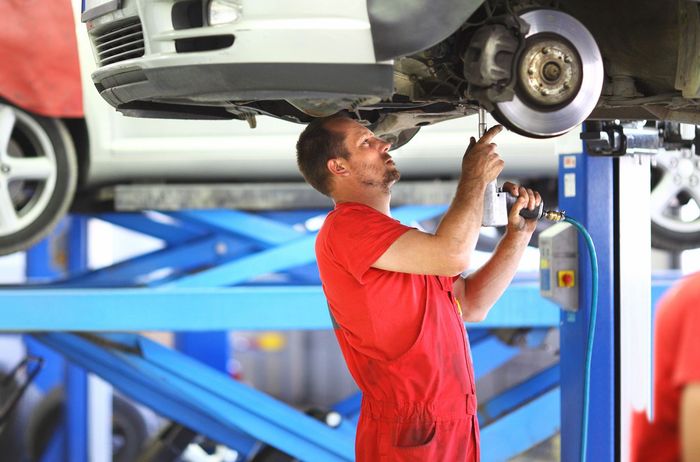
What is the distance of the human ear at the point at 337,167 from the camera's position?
2205 mm

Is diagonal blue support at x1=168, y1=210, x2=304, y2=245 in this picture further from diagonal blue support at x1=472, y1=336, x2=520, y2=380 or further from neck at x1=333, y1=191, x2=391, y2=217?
neck at x1=333, y1=191, x2=391, y2=217

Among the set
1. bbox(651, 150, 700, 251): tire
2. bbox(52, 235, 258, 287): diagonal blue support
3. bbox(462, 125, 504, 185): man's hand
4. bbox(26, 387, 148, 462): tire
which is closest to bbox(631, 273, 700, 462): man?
bbox(462, 125, 504, 185): man's hand

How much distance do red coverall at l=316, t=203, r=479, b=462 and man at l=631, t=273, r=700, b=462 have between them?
31.0 inches

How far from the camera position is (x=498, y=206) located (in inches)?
86.0

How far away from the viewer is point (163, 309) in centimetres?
338

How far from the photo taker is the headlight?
180 cm

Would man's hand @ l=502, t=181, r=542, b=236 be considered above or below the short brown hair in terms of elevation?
below

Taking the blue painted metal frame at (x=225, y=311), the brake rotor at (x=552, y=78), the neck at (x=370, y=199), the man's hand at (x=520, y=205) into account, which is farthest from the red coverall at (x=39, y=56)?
the brake rotor at (x=552, y=78)

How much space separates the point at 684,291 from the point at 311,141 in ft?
3.79

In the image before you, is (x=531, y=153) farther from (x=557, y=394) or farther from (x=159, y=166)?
(x=159, y=166)

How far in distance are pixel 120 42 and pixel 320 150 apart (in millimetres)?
509

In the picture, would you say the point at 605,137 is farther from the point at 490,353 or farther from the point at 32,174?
the point at 32,174

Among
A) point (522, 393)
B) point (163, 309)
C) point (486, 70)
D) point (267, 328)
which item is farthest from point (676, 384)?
point (522, 393)

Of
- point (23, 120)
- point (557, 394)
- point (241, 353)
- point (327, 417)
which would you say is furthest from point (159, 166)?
point (241, 353)
